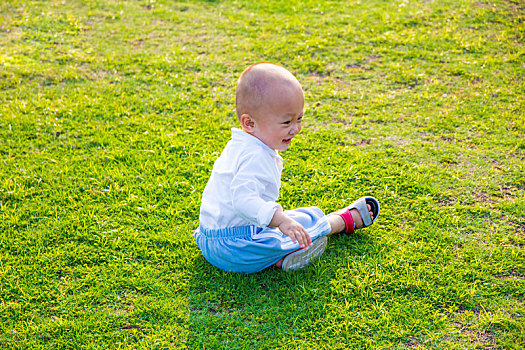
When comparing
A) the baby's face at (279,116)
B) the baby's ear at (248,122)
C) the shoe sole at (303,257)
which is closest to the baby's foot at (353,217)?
the shoe sole at (303,257)

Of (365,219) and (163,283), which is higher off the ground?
(365,219)

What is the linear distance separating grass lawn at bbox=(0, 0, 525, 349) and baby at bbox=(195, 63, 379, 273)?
20cm

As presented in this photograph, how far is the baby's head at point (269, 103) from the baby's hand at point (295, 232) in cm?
69

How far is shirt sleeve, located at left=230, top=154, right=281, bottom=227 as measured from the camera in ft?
11.7

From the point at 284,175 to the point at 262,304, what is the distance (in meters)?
1.79

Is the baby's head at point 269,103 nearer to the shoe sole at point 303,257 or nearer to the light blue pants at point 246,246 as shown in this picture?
the light blue pants at point 246,246

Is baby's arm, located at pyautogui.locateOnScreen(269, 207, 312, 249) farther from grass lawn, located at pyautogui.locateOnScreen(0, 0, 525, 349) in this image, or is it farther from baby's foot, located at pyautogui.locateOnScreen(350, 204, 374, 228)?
baby's foot, located at pyautogui.locateOnScreen(350, 204, 374, 228)

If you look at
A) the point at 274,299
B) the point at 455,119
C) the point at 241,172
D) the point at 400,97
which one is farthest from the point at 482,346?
the point at 400,97

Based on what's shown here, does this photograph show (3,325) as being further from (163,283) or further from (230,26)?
(230,26)

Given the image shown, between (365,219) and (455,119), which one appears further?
(455,119)

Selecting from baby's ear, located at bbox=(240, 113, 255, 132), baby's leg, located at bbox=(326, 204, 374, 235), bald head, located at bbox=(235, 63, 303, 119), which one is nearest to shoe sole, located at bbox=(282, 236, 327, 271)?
baby's leg, located at bbox=(326, 204, 374, 235)

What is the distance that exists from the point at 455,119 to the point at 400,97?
2.71ft

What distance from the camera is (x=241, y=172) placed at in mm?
3713

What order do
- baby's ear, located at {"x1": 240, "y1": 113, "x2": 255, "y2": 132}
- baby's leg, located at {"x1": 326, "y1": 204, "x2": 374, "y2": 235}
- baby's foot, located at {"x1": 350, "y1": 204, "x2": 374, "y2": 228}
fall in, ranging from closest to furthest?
baby's ear, located at {"x1": 240, "y1": 113, "x2": 255, "y2": 132}
baby's leg, located at {"x1": 326, "y1": 204, "x2": 374, "y2": 235}
baby's foot, located at {"x1": 350, "y1": 204, "x2": 374, "y2": 228}
